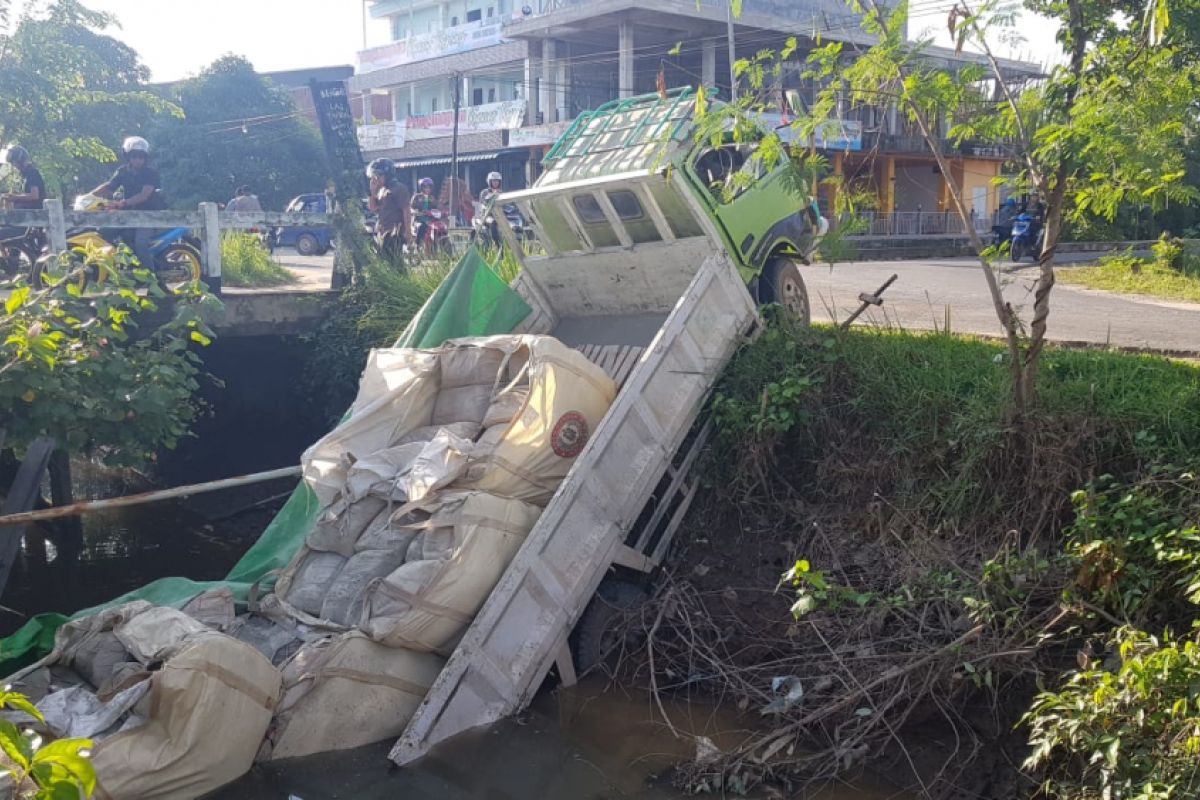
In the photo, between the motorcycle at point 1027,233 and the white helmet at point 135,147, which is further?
the motorcycle at point 1027,233

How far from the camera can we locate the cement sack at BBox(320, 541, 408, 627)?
6102mm

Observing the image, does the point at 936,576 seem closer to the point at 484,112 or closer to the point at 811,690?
the point at 811,690

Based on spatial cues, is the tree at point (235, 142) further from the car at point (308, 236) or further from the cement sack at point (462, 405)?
the cement sack at point (462, 405)

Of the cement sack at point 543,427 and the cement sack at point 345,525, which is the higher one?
the cement sack at point 543,427

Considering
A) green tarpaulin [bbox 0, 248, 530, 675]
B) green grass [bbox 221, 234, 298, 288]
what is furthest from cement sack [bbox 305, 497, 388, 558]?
green grass [bbox 221, 234, 298, 288]

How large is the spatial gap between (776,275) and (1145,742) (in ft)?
15.7

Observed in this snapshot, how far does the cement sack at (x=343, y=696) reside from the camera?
5508 mm

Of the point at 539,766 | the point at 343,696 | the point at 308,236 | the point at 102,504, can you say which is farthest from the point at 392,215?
the point at 308,236

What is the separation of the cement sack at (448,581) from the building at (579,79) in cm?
2064

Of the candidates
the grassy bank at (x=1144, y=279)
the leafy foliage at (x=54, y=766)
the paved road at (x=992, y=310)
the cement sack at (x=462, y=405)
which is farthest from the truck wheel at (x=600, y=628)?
the grassy bank at (x=1144, y=279)

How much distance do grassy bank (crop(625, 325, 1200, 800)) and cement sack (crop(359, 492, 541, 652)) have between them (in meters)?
1.03

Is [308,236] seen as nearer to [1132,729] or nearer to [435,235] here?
[435,235]

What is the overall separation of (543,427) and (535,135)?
2672 cm

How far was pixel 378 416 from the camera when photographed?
710 centimetres
